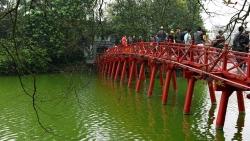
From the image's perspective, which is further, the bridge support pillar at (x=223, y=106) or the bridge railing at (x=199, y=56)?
the bridge support pillar at (x=223, y=106)

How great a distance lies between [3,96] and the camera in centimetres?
1880

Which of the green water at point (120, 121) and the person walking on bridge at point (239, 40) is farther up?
the person walking on bridge at point (239, 40)

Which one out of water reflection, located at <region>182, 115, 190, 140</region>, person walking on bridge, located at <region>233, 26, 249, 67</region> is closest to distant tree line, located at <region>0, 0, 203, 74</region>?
person walking on bridge, located at <region>233, 26, 249, 67</region>

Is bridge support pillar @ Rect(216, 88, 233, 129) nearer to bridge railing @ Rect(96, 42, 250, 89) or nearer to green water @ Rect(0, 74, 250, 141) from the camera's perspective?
green water @ Rect(0, 74, 250, 141)

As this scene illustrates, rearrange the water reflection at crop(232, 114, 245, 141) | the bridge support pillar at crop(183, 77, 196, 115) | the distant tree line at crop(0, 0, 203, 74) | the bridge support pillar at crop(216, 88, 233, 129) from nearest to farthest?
the distant tree line at crop(0, 0, 203, 74), the water reflection at crop(232, 114, 245, 141), the bridge support pillar at crop(216, 88, 233, 129), the bridge support pillar at crop(183, 77, 196, 115)

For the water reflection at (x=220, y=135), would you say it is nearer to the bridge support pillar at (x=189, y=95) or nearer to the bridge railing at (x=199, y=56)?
the bridge railing at (x=199, y=56)

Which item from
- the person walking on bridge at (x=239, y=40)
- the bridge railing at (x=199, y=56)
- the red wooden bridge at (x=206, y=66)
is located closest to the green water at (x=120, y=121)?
the red wooden bridge at (x=206, y=66)

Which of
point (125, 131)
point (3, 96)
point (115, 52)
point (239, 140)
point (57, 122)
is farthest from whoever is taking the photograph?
point (115, 52)

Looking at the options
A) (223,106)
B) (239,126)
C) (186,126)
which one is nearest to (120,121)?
(186,126)

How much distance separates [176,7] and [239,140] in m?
17.1

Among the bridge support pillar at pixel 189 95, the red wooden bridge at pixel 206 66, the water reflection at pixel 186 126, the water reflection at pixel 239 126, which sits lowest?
the water reflection at pixel 239 126

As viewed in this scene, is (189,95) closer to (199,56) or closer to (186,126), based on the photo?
(186,126)

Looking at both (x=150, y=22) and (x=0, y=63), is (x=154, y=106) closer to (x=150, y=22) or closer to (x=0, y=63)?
(x=150, y=22)

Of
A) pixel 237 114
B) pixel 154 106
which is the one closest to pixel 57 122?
pixel 154 106
